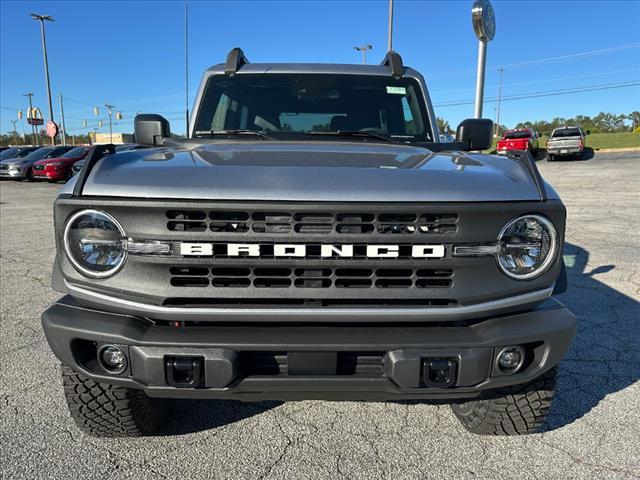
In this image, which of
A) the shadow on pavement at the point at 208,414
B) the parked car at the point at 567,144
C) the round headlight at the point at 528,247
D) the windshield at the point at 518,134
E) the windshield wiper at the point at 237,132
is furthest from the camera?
the windshield at the point at 518,134

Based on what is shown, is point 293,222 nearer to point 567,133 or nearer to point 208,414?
point 208,414

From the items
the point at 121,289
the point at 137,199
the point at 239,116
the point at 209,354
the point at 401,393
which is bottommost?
the point at 401,393

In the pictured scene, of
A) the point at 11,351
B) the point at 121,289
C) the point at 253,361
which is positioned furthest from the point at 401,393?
the point at 11,351

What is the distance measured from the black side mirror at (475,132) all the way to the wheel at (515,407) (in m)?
1.59

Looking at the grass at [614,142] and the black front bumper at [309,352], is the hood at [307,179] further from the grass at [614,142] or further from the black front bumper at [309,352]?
the grass at [614,142]

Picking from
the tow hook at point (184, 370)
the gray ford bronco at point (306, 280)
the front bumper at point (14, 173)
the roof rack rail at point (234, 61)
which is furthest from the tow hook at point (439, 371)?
the front bumper at point (14, 173)

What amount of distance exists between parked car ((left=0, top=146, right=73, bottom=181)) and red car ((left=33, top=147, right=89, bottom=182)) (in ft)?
2.34

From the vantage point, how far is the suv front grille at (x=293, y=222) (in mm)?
1858

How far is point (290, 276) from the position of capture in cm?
189

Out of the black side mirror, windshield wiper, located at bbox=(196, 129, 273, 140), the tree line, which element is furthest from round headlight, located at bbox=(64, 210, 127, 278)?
the tree line

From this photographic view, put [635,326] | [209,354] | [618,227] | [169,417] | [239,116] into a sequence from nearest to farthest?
[209,354] < [169,417] < [239,116] < [635,326] < [618,227]

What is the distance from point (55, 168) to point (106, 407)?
69.2 feet

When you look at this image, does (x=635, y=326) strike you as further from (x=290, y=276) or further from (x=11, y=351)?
(x=11, y=351)

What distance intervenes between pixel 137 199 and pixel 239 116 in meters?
1.74
